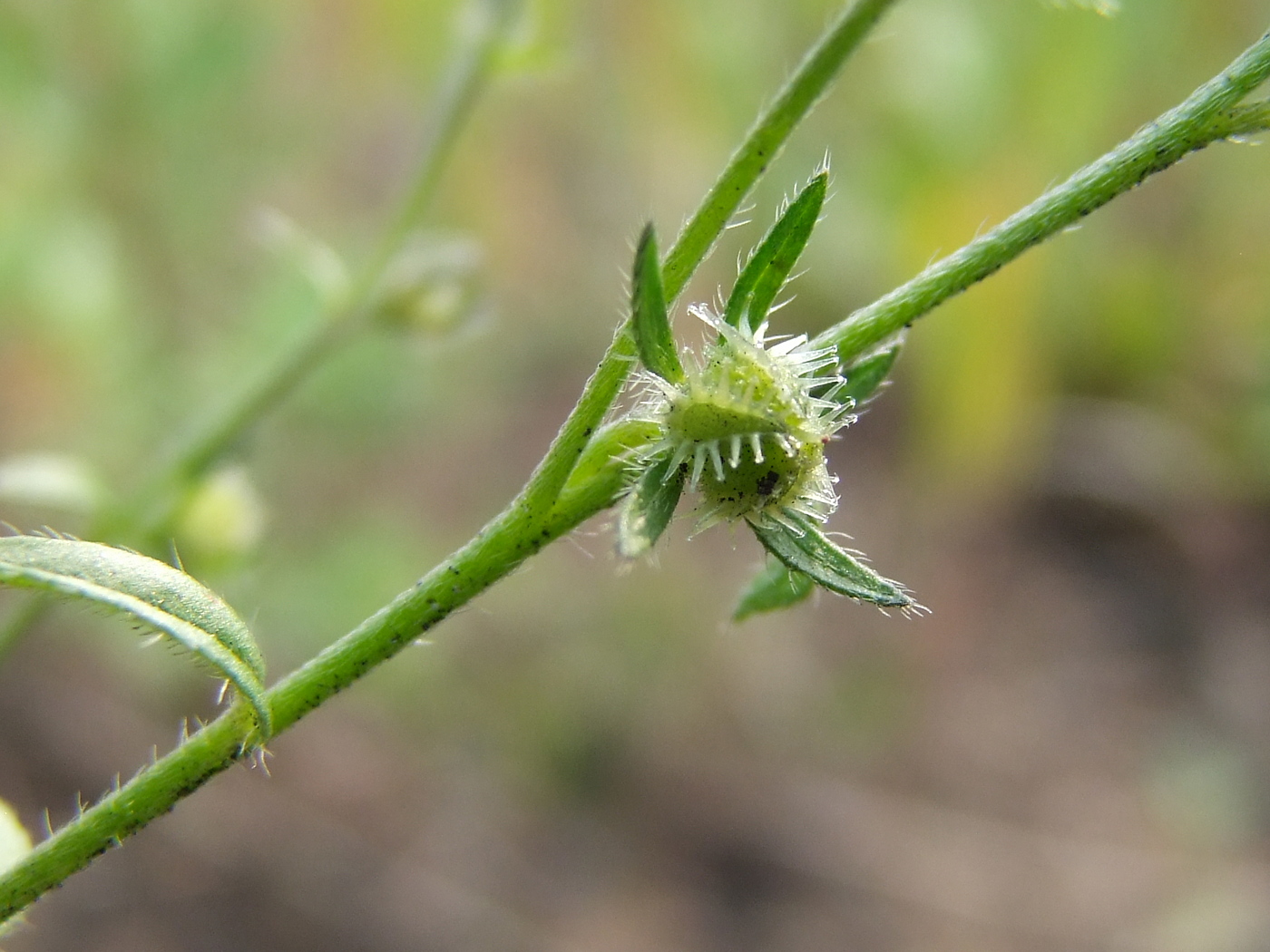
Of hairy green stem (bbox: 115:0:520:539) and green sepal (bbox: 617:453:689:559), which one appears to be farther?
hairy green stem (bbox: 115:0:520:539)

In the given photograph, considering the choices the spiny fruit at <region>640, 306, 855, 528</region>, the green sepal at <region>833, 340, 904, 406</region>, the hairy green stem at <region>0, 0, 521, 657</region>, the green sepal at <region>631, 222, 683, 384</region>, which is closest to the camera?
the green sepal at <region>631, 222, 683, 384</region>

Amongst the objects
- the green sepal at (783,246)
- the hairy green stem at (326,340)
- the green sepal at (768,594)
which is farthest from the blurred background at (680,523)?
the green sepal at (783,246)

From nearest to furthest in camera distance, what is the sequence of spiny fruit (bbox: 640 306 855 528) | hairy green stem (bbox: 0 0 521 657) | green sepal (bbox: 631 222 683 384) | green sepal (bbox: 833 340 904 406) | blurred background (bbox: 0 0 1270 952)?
green sepal (bbox: 631 222 683 384) < spiny fruit (bbox: 640 306 855 528) < green sepal (bbox: 833 340 904 406) < hairy green stem (bbox: 0 0 521 657) < blurred background (bbox: 0 0 1270 952)

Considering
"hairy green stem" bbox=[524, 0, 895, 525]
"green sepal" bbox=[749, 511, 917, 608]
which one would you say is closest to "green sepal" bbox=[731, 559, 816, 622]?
"green sepal" bbox=[749, 511, 917, 608]

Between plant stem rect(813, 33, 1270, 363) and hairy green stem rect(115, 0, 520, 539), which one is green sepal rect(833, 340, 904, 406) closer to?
plant stem rect(813, 33, 1270, 363)

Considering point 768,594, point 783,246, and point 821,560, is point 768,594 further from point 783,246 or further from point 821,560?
point 783,246

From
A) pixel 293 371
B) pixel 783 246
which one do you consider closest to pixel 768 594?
pixel 783 246

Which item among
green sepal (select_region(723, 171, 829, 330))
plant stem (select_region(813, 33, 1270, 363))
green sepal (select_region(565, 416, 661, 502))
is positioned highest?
plant stem (select_region(813, 33, 1270, 363))
